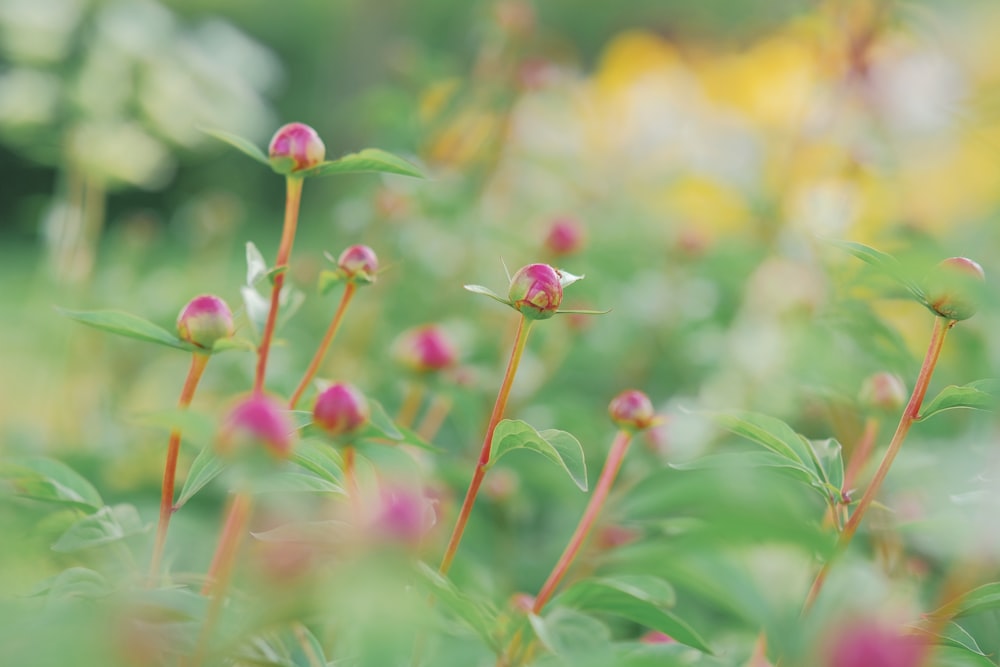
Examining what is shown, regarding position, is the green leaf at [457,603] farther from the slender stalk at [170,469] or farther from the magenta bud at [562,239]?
the magenta bud at [562,239]

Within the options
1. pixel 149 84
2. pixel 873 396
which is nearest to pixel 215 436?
pixel 873 396

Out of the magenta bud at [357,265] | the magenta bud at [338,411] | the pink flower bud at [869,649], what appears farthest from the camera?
the magenta bud at [357,265]

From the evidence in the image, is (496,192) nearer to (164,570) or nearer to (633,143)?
(633,143)

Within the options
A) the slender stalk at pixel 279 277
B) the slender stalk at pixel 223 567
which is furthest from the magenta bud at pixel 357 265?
the slender stalk at pixel 223 567

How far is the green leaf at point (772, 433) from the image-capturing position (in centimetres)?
43

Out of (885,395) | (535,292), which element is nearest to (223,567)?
(535,292)

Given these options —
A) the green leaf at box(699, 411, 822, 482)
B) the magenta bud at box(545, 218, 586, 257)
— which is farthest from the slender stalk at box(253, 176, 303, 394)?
the magenta bud at box(545, 218, 586, 257)

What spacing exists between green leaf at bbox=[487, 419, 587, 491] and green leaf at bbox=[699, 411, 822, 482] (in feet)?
0.21

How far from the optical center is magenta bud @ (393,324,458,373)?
69 cm

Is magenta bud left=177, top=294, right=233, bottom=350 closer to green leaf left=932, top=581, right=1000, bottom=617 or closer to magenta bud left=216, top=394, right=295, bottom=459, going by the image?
magenta bud left=216, top=394, right=295, bottom=459

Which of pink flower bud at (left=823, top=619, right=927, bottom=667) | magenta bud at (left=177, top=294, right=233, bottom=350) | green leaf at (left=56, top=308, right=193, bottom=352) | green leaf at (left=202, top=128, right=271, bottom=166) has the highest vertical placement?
green leaf at (left=202, top=128, right=271, bottom=166)

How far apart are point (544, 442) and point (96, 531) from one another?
0.72ft

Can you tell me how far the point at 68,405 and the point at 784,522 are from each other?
105cm

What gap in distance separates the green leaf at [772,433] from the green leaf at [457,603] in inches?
5.5
